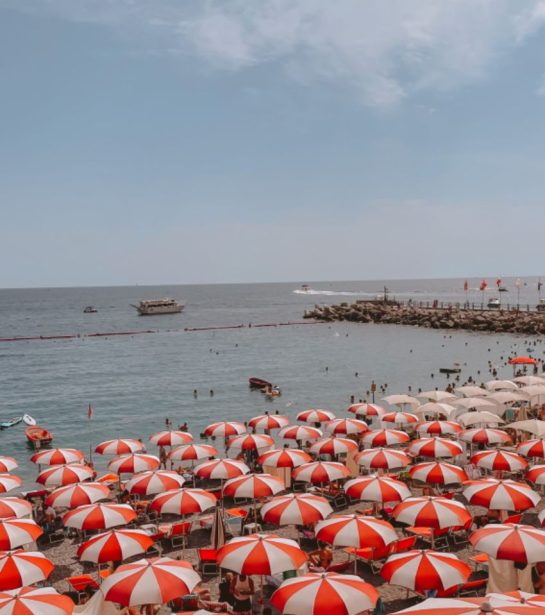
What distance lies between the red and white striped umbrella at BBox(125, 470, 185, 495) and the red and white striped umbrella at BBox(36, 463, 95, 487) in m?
2.35

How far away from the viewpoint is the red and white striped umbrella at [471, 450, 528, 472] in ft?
53.8

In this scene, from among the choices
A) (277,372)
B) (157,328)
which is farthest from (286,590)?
(157,328)

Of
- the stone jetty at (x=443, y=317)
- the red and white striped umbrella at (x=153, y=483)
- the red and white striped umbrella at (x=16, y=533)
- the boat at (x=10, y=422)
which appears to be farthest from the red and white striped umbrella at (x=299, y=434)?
the stone jetty at (x=443, y=317)

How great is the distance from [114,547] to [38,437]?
23842mm

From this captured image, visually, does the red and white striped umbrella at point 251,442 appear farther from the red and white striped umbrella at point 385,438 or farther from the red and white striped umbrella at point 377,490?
the red and white striped umbrella at point 377,490

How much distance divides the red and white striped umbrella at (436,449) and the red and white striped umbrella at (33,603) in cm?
1243

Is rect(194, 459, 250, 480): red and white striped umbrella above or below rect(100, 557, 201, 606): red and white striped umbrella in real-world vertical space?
below

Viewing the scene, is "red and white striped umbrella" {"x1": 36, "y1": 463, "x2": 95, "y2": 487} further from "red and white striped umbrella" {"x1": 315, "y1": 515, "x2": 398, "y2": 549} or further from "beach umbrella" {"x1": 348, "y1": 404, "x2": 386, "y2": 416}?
"beach umbrella" {"x1": 348, "y1": 404, "x2": 386, "y2": 416}

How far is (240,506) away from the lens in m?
18.8

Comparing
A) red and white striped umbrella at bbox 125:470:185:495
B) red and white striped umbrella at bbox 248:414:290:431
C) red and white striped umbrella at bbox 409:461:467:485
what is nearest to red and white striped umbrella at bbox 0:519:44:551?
red and white striped umbrella at bbox 125:470:185:495

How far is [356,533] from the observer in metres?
11.2

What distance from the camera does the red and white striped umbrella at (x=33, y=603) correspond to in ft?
27.9

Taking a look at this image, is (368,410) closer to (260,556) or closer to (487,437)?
(487,437)

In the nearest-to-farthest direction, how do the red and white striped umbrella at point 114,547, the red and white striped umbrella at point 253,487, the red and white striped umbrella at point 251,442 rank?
the red and white striped umbrella at point 114,547, the red and white striped umbrella at point 253,487, the red and white striped umbrella at point 251,442
